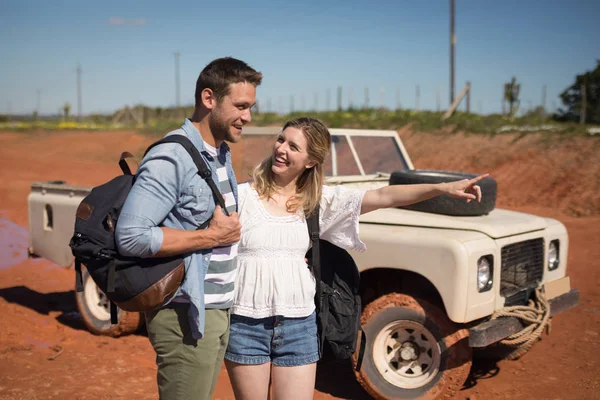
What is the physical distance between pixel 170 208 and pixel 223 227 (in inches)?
8.2

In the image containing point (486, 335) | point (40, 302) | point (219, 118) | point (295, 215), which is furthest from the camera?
point (40, 302)

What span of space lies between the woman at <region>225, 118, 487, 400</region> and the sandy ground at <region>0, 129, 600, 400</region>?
1.99m

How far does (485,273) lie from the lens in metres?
4.11

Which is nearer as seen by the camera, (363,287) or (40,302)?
(363,287)

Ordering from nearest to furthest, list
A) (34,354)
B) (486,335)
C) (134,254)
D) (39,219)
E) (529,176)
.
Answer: (134,254) < (486,335) < (34,354) < (39,219) < (529,176)

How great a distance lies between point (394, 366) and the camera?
4328mm

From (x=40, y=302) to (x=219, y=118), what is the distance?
5490 mm

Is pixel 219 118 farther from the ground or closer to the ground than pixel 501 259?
farther from the ground

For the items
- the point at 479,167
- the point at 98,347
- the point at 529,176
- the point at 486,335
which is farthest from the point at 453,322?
the point at 479,167

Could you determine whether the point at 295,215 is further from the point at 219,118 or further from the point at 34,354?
the point at 34,354

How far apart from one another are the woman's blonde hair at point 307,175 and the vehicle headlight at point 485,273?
1675 mm

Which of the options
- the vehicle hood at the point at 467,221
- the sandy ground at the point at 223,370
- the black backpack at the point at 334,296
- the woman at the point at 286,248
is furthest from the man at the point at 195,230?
the sandy ground at the point at 223,370

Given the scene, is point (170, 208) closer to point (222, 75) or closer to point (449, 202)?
point (222, 75)

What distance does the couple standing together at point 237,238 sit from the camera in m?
2.10
